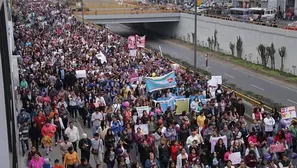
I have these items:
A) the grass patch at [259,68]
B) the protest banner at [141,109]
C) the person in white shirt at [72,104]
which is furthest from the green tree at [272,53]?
the protest banner at [141,109]

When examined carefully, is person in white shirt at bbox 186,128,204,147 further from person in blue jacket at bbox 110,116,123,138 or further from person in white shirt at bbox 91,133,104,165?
person in white shirt at bbox 91,133,104,165

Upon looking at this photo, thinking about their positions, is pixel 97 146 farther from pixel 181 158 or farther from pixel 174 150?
pixel 181 158

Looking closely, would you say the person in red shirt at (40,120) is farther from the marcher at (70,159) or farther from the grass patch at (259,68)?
the grass patch at (259,68)

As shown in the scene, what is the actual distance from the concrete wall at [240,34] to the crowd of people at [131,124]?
56.1ft

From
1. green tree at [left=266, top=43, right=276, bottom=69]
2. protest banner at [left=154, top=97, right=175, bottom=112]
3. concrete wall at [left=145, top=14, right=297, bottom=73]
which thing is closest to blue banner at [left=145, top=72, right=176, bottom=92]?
protest banner at [left=154, top=97, right=175, bottom=112]

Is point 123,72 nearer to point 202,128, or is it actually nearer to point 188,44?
point 202,128

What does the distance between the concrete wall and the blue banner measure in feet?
64.4

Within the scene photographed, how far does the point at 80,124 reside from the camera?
19.5 meters

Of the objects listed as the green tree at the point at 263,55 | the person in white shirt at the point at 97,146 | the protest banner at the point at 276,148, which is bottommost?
the green tree at the point at 263,55

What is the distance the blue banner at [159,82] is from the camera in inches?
842

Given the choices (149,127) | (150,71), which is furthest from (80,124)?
(150,71)

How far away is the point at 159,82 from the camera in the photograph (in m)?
21.5

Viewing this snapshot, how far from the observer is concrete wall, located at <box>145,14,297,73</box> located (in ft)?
130

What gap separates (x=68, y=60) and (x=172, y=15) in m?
38.6
